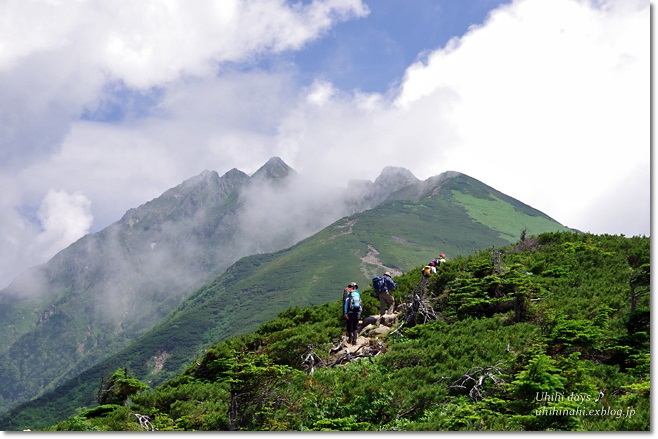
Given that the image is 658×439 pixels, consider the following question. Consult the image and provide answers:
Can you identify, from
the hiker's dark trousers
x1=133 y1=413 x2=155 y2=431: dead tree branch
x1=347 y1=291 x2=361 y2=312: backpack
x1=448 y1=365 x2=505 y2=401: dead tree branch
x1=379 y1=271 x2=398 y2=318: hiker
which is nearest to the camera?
x1=448 y1=365 x2=505 y2=401: dead tree branch

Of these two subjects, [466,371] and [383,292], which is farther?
[383,292]

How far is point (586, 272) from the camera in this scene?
21312 millimetres

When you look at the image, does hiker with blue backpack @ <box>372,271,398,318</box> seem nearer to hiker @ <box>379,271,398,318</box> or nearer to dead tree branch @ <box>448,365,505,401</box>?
hiker @ <box>379,271,398,318</box>

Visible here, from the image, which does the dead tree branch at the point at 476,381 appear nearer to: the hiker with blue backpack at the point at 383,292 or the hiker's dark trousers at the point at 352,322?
the hiker's dark trousers at the point at 352,322

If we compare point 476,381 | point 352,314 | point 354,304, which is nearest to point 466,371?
point 476,381

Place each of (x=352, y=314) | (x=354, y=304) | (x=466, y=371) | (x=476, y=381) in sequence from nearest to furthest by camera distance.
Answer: (x=476, y=381) → (x=466, y=371) → (x=354, y=304) → (x=352, y=314)

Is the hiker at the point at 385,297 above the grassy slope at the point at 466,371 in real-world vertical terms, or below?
above

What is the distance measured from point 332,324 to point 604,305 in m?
10.1

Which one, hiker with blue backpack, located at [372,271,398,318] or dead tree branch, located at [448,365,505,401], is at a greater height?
hiker with blue backpack, located at [372,271,398,318]

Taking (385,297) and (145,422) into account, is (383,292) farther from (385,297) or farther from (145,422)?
(145,422)

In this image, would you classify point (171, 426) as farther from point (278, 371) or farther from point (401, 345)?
point (401, 345)

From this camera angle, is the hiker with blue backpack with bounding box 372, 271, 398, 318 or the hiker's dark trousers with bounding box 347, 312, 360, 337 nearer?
the hiker's dark trousers with bounding box 347, 312, 360, 337

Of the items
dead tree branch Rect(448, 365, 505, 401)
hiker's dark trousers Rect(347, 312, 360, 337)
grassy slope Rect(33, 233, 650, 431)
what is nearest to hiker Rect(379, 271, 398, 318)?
grassy slope Rect(33, 233, 650, 431)

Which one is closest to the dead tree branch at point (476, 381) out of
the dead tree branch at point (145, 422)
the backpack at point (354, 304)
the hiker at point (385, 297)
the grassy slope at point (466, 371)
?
the grassy slope at point (466, 371)
